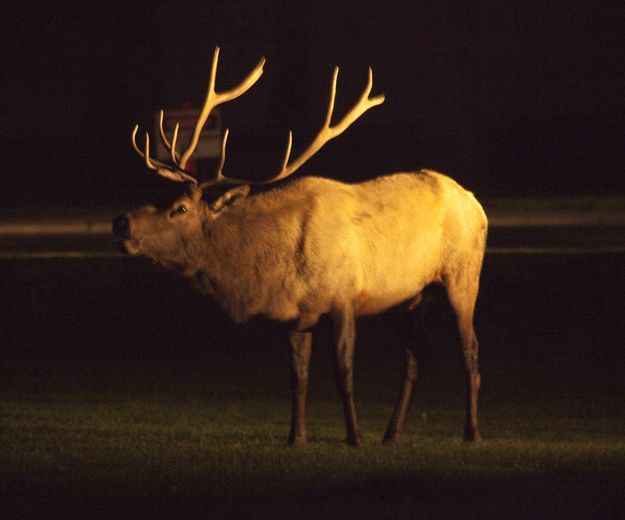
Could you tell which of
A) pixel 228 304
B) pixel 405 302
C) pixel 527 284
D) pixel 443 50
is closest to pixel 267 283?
pixel 228 304

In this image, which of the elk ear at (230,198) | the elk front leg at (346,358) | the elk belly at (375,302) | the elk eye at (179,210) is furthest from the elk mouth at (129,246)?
the elk belly at (375,302)

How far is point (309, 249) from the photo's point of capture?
37.0ft

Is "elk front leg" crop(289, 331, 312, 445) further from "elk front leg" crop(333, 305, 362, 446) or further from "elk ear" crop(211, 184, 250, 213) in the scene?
"elk ear" crop(211, 184, 250, 213)

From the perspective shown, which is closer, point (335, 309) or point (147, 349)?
point (335, 309)

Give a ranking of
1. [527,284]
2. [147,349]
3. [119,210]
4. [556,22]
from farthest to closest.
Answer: [556,22]
[119,210]
[527,284]
[147,349]

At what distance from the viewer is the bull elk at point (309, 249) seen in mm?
11242

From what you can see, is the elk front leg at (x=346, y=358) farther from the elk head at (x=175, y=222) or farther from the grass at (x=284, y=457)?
the elk head at (x=175, y=222)

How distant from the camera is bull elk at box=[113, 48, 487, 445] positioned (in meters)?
11.2

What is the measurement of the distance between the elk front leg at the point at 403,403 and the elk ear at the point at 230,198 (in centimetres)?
168

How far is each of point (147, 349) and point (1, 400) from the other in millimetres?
3551

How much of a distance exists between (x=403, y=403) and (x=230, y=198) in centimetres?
186

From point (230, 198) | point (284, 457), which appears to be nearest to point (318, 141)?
point (230, 198)

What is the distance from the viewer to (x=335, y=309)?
443 inches

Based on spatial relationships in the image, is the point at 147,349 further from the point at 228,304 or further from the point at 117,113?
the point at 117,113
